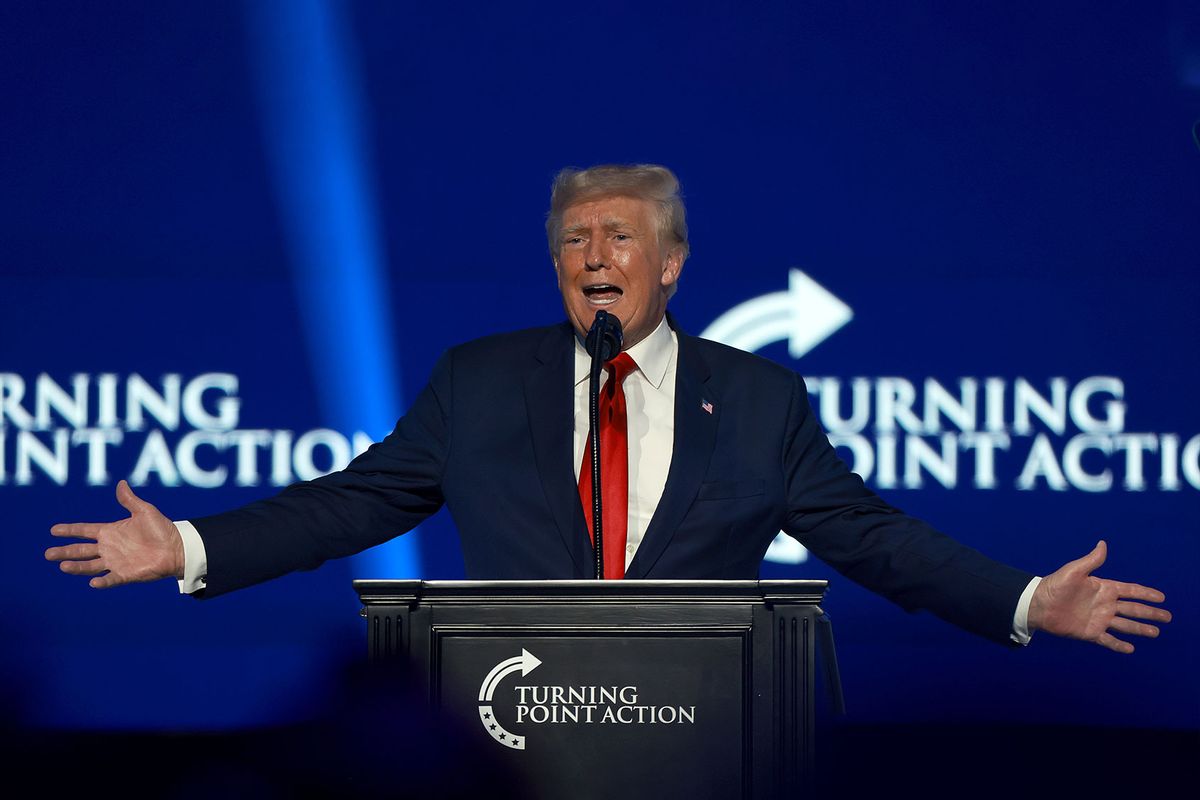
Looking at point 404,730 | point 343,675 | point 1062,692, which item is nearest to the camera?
point 404,730

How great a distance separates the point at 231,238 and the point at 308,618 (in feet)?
3.58

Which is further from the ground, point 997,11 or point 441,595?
point 997,11

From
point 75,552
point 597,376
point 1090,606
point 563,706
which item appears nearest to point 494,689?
point 563,706

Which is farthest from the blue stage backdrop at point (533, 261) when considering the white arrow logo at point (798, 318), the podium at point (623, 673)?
the podium at point (623, 673)

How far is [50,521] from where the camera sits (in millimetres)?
4156

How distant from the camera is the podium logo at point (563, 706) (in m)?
1.79

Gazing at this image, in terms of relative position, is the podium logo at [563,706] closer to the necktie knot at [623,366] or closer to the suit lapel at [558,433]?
the suit lapel at [558,433]

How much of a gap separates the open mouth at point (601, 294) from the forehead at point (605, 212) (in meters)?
0.11

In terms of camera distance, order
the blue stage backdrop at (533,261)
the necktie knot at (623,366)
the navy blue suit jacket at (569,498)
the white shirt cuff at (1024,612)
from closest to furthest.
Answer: the white shirt cuff at (1024,612)
the navy blue suit jacket at (569,498)
the necktie knot at (623,366)
the blue stage backdrop at (533,261)

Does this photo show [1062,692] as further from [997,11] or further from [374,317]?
[374,317]

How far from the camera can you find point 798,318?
414 centimetres

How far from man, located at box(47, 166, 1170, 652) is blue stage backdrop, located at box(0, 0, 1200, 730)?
1.51 m

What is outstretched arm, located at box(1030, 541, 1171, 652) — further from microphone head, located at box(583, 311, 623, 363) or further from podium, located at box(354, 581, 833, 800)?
microphone head, located at box(583, 311, 623, 363)

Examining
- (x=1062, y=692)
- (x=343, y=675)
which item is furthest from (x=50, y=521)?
(x=1062, y=692)
